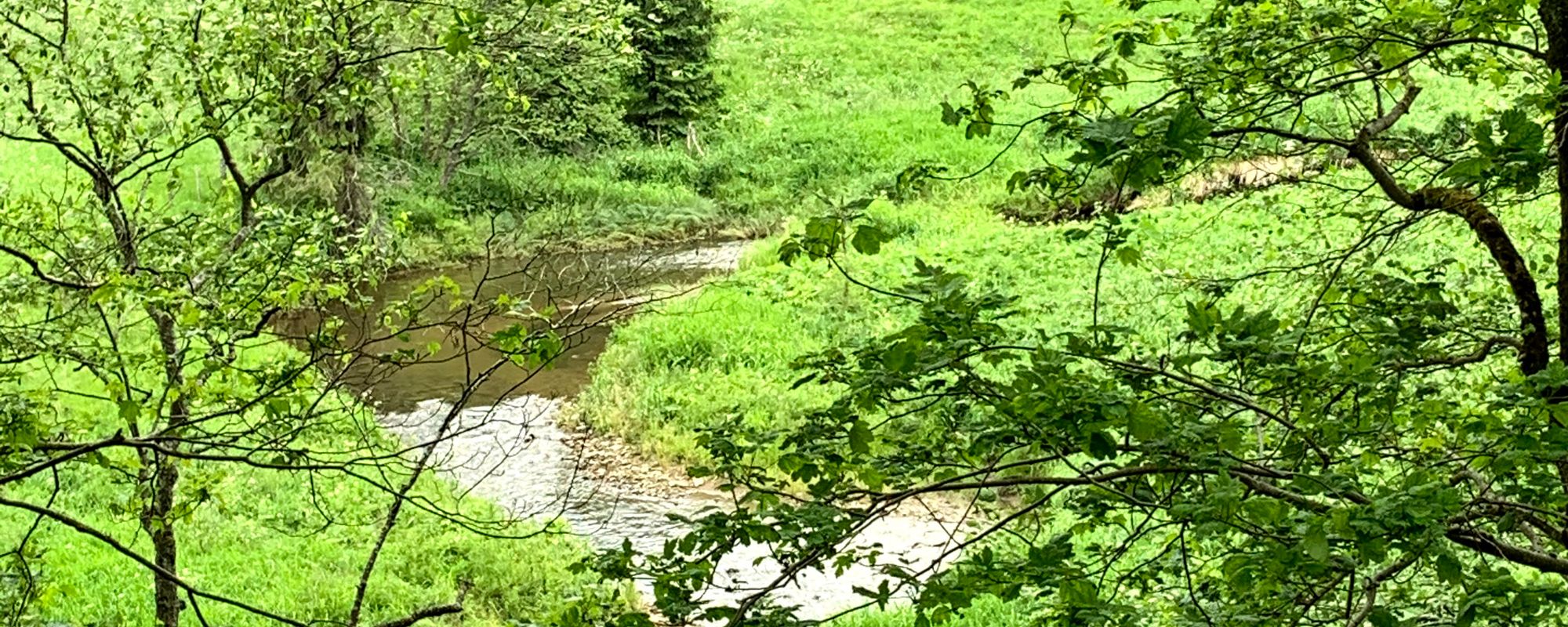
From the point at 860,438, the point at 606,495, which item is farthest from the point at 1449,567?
the point at 606,495

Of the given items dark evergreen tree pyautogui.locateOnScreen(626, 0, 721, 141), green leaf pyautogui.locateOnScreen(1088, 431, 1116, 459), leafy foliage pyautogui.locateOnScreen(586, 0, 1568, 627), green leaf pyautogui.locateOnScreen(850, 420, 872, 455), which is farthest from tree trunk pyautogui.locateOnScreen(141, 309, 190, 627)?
dark evergreen tree pyautogui.locateOnScreen(626, 0, 721, 141)

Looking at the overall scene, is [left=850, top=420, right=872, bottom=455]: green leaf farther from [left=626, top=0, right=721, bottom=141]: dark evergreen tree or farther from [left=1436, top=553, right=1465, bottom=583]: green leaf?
[left=626, top=0, right=721, bottom=141]: dark evergreen tree

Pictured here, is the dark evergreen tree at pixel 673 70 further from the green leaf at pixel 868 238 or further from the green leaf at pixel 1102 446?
the green leaf at pixel 1102 446

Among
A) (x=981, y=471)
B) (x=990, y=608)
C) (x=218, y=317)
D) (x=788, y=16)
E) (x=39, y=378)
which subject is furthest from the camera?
(x=788, y=16)

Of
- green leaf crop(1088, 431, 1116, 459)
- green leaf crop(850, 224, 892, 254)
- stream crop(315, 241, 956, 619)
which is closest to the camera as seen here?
green leaf crop(1088, 431, 1116, 459)

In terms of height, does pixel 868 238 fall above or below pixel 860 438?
above

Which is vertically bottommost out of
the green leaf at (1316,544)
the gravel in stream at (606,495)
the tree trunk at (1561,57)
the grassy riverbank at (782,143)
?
the green leaf at (1316,544)

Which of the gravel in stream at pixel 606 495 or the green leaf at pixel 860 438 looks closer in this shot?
the green leaf at pixel 860 438

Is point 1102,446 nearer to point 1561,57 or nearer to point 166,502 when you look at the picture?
point 1561,57

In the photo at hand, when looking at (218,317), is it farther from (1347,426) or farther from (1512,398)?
(1512,398)

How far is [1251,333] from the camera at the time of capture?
3449mm

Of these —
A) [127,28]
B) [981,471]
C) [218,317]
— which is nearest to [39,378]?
[127,28]

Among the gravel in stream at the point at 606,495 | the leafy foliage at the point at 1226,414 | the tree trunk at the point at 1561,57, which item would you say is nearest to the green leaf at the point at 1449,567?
the leafy foliage at the point at 1226,414

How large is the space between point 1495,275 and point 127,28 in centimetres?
691
